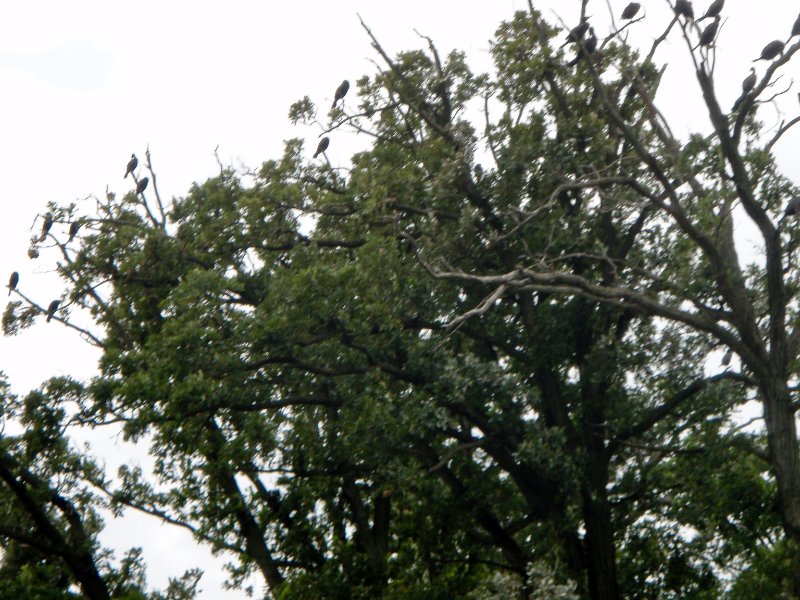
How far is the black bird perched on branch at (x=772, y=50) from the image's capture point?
44.3ft

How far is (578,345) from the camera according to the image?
19.2 m

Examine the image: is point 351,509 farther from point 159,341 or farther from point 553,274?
point 553,274

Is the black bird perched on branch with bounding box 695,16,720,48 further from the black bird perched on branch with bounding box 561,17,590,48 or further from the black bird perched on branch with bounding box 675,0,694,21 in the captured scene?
the black bird perched on branch with bounding box 561,17,590,48

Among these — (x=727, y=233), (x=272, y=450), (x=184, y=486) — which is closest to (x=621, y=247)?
(x=727, y=233)

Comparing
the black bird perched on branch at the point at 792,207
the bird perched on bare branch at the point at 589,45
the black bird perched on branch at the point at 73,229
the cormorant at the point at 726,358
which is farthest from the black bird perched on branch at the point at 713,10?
the black bird perched on branch at the point at 73,229

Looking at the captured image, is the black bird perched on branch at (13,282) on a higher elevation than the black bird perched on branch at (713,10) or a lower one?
higher

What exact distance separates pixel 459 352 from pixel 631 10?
6.17 metres

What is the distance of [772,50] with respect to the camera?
13547 mm

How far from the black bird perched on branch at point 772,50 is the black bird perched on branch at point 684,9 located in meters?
0.98

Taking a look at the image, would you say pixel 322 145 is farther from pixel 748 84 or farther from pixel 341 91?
pixel 748 84

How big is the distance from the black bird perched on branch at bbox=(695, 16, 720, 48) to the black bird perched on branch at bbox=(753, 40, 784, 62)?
28.8 inches

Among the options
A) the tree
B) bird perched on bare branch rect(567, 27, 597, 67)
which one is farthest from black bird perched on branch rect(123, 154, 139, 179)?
bird perched on bare branch rect(567, 27, 597, 67)

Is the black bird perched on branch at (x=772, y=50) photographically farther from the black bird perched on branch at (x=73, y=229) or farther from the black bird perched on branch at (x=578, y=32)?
the black bird perched on branch at (x=73, y=229)

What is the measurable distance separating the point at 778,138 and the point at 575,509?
6.01 meters
